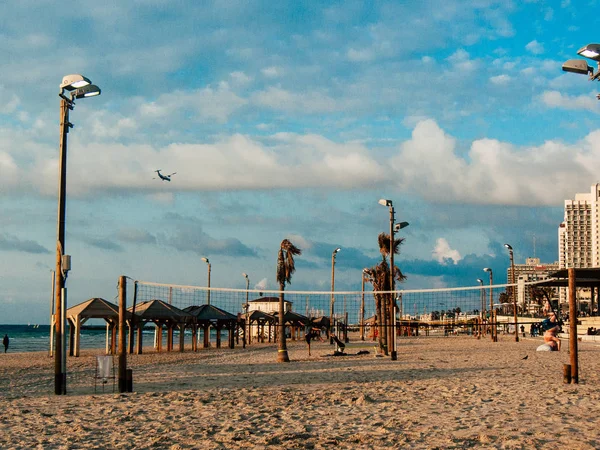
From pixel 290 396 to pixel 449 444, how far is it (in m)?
4.34

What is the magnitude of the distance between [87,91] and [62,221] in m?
2.38

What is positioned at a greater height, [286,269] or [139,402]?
[286,269]

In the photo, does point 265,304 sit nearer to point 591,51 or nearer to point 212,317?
point 212,317

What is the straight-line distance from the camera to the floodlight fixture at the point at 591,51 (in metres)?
9.78

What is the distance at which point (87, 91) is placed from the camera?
11844 mm

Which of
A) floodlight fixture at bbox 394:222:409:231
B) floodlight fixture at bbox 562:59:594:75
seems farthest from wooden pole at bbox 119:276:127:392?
floodlight fixture at bbox 394:222:409:231

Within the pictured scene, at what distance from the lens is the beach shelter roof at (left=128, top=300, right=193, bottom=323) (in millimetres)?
30516

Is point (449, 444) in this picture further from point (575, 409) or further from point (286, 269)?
point (286, 269)

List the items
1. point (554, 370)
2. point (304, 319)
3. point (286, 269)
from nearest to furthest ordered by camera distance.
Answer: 1. point (554, 370)
2. point (286, 269)
3. point (304, 319)

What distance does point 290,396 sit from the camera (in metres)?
11.1

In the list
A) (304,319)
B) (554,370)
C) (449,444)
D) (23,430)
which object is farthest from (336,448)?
(304,319)

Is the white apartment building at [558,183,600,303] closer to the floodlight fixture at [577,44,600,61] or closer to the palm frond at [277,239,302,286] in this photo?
the palm frond at [277,239,302,286]

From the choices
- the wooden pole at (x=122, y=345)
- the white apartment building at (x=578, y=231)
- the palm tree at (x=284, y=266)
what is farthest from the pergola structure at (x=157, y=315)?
the white apartment building at (x=578, y=231)

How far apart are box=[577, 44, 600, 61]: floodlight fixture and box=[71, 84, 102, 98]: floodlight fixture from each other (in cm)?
808
